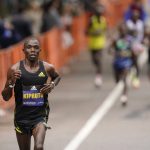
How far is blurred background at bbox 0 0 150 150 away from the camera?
15328 millimetres

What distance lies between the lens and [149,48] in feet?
67.5

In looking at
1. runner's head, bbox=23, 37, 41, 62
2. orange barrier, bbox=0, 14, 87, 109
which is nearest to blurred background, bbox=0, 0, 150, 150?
orange barrier, bbox=0, 14, 87, 109

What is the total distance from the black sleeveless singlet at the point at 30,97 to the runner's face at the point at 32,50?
0.16m

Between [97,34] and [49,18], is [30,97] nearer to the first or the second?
[97,34]

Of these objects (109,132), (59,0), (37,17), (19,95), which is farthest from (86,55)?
(19,95)

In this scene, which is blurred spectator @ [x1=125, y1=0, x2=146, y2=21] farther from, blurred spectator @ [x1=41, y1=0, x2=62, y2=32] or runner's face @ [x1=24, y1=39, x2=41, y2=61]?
runner's face @ [x1=24, y1=39, x2=41, y2=61]

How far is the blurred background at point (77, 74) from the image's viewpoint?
15328 millimetres

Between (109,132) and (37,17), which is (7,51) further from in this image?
(37,17)

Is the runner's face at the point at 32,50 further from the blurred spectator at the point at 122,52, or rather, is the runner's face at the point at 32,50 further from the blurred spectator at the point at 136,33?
the blurred spectator at the point at 136,33

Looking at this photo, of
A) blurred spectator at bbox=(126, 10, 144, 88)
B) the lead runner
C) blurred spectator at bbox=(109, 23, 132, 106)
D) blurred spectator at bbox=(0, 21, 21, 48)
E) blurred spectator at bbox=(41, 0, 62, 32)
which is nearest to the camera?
the lead runner

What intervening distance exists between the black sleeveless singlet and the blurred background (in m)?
2.91

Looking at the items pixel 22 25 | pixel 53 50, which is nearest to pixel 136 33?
pixel 53 50

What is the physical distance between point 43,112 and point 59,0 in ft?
58.7

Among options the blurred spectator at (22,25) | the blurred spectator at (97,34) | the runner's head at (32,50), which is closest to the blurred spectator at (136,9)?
the blurred spectator at (97,34)
